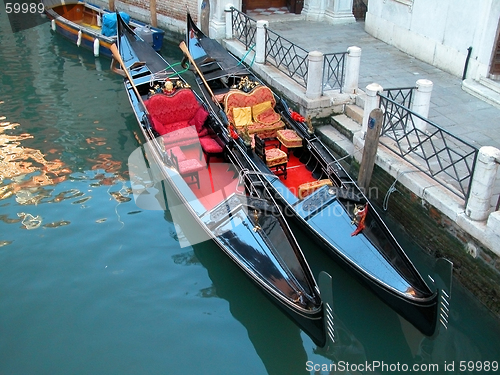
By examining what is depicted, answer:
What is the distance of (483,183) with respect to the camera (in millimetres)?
4262

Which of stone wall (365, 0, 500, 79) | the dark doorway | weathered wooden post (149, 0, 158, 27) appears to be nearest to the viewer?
the dark doorway

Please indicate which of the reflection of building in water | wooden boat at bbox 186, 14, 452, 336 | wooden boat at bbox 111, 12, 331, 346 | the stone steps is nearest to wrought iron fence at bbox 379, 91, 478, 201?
wooden boat at bbox 186, 14, 452, 336

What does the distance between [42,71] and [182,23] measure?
3.37m

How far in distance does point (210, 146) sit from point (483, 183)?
322 cm

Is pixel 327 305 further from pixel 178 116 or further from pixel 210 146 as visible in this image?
pixel 178 116

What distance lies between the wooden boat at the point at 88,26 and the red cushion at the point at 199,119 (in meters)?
4.69

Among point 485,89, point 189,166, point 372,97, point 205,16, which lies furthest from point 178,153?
point 205,16

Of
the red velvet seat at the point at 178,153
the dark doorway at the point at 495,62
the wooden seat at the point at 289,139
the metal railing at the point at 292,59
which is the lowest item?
the red velvet seat at the point at 178,153

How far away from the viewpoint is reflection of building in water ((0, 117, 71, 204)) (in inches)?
254

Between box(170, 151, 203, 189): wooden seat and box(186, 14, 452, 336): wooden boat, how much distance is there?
61cm

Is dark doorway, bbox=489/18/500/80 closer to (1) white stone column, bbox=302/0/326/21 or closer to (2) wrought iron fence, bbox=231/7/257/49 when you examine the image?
(2) wrought iron fence, bbox=231/7/257/49

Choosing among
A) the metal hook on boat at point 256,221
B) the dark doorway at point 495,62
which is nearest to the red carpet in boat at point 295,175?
the metal hook on boat at point 256,221

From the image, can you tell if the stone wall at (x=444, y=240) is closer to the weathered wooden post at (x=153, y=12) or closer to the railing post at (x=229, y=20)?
the railing post at (x=229, y=20)

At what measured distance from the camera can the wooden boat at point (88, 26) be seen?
1066cm
